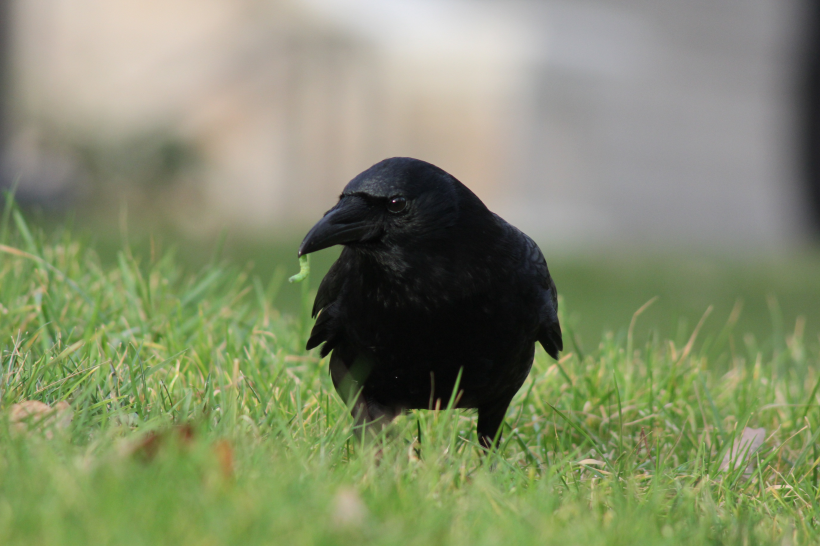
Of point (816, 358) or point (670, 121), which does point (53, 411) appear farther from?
point (670, 121)

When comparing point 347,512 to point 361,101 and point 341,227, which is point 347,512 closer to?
point 341,227

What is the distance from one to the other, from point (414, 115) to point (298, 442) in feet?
35.9

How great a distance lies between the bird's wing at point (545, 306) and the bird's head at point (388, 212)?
40 cm

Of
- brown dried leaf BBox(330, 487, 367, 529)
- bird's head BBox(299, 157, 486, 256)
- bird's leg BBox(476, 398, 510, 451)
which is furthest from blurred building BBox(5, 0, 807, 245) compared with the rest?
brown dried leaf BBox(330, 487, 367, 529)

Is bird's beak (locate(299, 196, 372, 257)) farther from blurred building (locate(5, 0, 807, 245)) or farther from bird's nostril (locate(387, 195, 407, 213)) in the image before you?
blurred building (locate(5, 0, 807, 245))

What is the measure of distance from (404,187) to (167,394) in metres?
0.91

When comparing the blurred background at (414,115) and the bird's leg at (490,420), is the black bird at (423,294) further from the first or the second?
the blurred background at (414,115)

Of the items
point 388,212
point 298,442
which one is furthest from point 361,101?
point 298,442

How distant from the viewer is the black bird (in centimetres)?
264

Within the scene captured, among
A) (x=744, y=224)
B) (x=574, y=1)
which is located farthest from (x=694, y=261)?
(x=744, y=224)

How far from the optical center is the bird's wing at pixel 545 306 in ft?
9.68

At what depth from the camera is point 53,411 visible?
2086mm

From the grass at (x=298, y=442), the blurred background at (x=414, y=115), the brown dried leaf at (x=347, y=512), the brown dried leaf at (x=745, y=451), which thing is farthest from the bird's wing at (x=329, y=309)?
the blurred background at (x=414, y=115)

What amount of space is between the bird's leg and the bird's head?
62 centimetres
